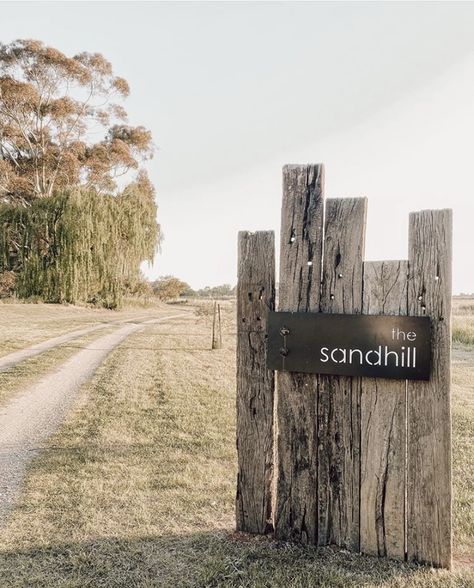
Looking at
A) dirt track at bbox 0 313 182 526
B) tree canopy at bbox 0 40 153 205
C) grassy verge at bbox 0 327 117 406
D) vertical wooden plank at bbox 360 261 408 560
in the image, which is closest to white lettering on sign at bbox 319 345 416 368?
vertical wooden plank at bbox 360 261 408 560

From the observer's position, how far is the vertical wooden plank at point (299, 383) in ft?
8.60

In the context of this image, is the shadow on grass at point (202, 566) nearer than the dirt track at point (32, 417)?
Yes

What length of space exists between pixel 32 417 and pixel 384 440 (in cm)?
495

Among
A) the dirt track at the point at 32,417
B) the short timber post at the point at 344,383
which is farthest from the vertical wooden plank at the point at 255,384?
the dirt track at the point at 32,417

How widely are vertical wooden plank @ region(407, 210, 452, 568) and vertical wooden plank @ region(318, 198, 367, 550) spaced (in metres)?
0.27

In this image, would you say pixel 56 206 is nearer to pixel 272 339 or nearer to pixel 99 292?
pixel 99 292

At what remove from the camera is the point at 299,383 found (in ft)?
8.64

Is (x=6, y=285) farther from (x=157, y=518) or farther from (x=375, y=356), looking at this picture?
(x=375, y=356)

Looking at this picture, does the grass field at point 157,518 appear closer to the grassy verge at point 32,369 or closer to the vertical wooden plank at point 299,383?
the vertical wooden plank at point 299,383

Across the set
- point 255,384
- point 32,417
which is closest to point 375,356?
point 255,384

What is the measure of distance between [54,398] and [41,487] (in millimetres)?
3578

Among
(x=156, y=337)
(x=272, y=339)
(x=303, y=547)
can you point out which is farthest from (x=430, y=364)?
(x=156, y=337)

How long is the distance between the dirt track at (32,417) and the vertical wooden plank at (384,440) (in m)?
2.38

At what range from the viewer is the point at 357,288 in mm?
2551
